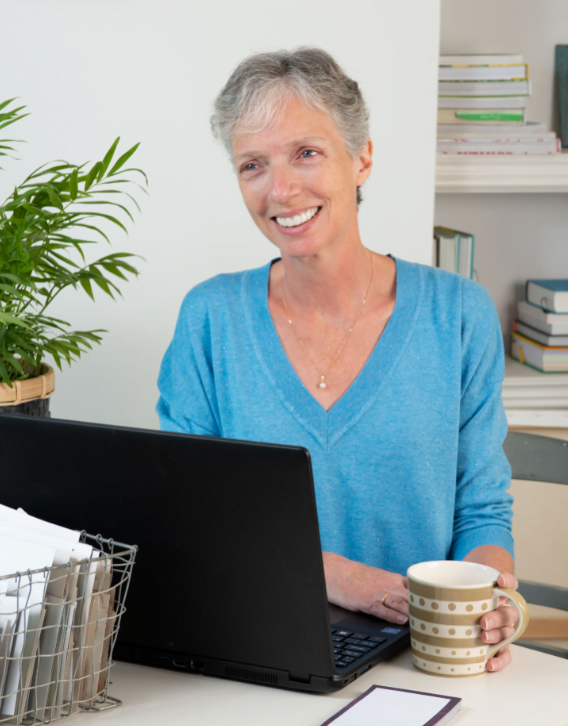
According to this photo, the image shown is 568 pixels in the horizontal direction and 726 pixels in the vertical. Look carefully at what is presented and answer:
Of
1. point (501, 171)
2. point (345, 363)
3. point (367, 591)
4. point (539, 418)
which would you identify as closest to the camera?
point (367, 591)

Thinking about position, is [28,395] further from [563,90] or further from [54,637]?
[563,90]

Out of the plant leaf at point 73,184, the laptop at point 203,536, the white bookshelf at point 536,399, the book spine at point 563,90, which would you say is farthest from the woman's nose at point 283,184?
the book spine at point 563,90

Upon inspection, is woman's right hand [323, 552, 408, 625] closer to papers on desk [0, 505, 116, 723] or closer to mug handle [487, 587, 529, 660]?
mug handle [487, 587, 529, 660]

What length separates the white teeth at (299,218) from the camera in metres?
1.29

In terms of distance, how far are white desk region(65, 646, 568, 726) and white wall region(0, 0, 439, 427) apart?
1.24m

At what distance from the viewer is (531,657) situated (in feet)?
2.96

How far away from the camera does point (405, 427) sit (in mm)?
1308

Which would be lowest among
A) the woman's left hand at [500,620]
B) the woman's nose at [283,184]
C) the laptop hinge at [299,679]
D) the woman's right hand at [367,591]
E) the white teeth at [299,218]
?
the laptop hinge at [299,679]

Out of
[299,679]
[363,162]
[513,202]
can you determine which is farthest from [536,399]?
[299,679]

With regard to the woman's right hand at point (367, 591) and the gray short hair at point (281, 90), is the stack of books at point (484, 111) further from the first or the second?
the woman's right hand at point (367, 591)

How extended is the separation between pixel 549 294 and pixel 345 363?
1.11 meters

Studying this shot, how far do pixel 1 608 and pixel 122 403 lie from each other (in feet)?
4.33

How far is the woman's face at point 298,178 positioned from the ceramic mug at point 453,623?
63cm

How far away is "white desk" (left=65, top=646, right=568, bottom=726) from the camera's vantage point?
0.77m
